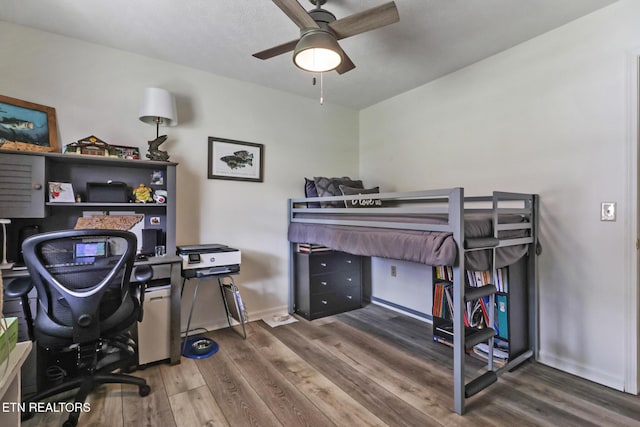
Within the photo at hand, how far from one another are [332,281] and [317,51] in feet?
7.40

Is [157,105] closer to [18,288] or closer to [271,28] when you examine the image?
[271,28]

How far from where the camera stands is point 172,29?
2205 millimetres

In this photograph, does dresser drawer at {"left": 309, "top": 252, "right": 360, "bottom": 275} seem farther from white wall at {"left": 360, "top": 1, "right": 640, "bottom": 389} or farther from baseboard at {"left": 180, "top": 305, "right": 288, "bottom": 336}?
white wall at {"left": 360, "top": 1, "right": 640, "bottom": 389}

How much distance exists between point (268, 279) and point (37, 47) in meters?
2.63

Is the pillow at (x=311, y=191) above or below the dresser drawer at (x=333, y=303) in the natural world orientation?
above

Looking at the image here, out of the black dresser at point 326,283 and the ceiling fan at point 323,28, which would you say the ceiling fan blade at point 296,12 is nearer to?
the ceiling fan at point 323,28

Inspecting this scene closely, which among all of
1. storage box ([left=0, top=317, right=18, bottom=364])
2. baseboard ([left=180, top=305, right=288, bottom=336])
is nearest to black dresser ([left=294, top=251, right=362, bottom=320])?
baseboard ([left=180, top=305, right=288, bottom=336])

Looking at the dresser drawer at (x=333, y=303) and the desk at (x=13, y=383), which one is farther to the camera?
the dresser drawer at (x=333, y=303)

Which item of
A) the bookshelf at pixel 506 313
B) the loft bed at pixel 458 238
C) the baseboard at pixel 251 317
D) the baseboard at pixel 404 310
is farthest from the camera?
the baseboard at pixel 404 310

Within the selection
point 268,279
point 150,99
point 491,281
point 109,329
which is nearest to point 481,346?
point 491,281

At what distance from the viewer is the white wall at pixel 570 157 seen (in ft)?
6.34

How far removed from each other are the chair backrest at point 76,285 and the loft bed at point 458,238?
60.9 inches

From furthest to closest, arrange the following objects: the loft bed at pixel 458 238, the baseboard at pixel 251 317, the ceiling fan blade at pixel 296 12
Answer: the baseboard at pixel 251 317, the loft bed at pixel 458 238, the ceiling fan blade at pixel 296 12

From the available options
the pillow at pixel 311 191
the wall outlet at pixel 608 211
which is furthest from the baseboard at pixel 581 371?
the pillow at pixel 311 191
